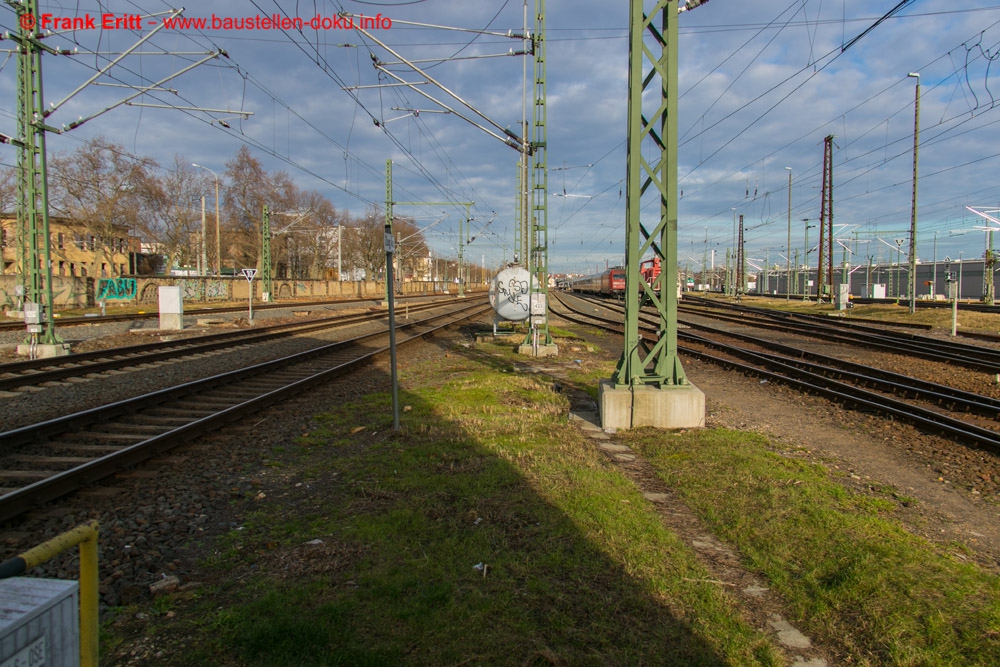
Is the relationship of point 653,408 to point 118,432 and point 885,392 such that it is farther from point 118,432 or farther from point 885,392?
point 118,432

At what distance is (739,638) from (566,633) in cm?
100

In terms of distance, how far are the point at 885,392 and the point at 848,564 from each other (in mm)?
8851

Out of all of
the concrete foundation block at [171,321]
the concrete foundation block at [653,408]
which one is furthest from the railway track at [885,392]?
the concrete foundation block at [171,321]

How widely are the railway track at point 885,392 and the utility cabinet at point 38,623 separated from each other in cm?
912

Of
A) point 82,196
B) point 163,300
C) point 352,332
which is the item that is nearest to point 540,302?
point 352,332

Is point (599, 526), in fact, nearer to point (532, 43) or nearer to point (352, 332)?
point (532, 43)

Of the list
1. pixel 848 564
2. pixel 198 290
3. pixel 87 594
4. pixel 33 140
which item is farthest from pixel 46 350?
pixel 198 290

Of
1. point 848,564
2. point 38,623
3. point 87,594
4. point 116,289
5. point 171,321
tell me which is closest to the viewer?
point 38,623

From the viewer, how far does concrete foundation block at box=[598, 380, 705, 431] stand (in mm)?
8172

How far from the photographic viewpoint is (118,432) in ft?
25.0

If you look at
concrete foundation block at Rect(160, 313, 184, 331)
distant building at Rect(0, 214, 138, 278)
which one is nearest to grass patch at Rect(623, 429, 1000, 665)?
concrete foundation block at Rect(160, 313, 184, 331)

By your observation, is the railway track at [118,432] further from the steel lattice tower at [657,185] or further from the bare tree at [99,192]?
the bare tree at [99,192]

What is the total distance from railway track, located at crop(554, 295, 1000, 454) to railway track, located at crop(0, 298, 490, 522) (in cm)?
991

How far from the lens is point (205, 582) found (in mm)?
3963
